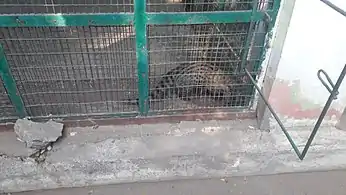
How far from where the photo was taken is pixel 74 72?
2.89 meters

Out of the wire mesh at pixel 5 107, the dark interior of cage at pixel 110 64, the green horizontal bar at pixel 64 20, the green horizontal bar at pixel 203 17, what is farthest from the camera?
the wire mesh at pixel 5 107

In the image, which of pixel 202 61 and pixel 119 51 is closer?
pixel 119 51

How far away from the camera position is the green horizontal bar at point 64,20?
2.32 meters

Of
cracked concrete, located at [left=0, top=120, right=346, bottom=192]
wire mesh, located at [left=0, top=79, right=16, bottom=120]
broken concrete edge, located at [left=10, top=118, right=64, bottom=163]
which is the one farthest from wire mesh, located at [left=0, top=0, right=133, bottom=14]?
cracked concrete, located at [left=0, top=120, right=346, bottom=192]

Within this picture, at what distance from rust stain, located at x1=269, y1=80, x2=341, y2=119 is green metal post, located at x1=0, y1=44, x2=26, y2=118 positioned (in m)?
1.92

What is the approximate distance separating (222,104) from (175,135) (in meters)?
0.49

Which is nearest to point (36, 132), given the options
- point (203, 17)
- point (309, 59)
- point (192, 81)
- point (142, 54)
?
point (142, 54)

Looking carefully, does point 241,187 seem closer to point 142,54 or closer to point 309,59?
point 309,59

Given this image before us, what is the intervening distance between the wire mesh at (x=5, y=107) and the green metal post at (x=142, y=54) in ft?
3.32

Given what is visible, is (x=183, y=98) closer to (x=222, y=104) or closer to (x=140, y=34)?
(x=222, y=104)

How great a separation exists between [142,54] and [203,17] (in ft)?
1.67

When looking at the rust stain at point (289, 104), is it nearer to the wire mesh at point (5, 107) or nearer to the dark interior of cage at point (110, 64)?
the dark interior of cage at point (110, 64)

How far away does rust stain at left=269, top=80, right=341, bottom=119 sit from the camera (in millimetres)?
2676

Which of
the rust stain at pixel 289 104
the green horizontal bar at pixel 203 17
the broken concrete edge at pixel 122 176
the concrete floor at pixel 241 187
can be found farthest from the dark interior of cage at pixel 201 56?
the concrete floor at pixel 241 187
